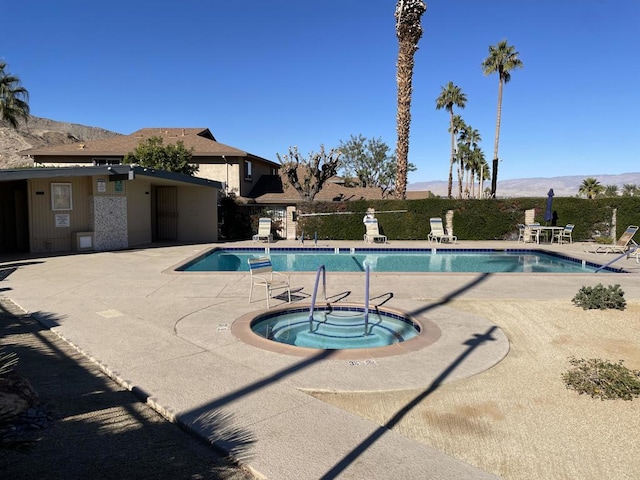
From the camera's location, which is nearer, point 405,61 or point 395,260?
point 395,260

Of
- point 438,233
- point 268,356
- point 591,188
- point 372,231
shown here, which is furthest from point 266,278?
point 591,188

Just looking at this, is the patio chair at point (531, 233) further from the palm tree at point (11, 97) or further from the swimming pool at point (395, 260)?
the palm tree at point (11, 97)

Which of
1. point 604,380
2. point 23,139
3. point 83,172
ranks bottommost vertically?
point 604,380

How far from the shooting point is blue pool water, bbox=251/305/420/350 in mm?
6891

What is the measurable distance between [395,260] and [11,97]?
25.0 meters

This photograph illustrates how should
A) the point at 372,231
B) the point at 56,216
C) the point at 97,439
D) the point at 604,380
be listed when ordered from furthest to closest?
the point at 372,231 < the point at 56,216 < the point at 604,380 < the point at 97,439

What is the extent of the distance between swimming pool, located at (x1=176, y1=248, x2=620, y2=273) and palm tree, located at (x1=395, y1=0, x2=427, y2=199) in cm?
841

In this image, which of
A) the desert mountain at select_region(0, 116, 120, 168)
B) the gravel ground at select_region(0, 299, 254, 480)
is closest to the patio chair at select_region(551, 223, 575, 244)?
the gravel ground at select_region(0, 299, 254, 480)

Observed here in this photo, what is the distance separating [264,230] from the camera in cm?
2162

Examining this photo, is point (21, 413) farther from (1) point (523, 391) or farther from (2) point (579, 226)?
(2) point (579, 226)

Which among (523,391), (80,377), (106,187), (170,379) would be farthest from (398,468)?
(106,187)

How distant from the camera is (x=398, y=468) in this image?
3.19 metres

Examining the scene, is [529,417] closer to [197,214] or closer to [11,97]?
[197,214]

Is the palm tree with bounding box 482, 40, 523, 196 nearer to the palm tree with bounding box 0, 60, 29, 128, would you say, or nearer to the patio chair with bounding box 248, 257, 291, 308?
the patio chair with bounding box 248, 257, 291, 308
